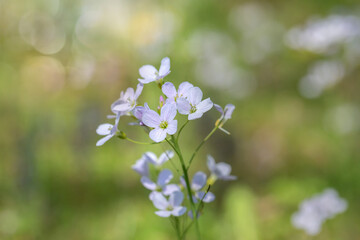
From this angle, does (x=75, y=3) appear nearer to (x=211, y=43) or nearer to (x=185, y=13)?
(x=185, y=13)

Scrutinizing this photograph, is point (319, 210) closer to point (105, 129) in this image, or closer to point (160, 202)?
point (160, 202)

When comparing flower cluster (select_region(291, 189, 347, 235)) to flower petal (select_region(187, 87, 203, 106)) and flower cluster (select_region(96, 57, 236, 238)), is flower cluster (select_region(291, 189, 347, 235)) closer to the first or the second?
flower cluster (select_region(96, 57, 236, 238))

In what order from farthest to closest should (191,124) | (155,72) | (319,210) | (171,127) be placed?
1. (191,124)
2. (319,210)
3. (155,72)
4. (171,127)

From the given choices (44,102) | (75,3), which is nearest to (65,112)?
(44,102)

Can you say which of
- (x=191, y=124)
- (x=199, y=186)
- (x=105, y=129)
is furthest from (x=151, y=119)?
(x=191, y=124)

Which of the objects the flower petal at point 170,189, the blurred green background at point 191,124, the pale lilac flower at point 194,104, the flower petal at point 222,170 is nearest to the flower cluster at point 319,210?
the blurred green background at point 191,124

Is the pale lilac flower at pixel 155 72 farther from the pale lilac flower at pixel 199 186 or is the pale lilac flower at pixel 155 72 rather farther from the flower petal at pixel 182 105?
the pale lilac flower at pixel 199 186

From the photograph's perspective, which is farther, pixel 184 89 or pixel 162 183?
pixel 162 183
